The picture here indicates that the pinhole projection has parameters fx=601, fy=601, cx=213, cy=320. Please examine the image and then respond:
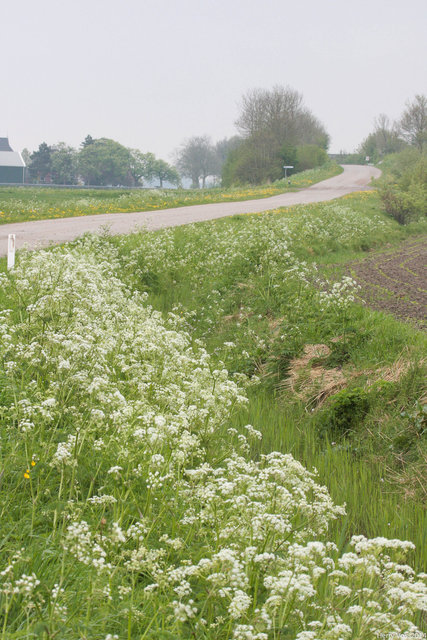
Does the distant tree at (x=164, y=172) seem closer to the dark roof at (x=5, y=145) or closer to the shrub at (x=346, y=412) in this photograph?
the dark roof at (x=5, y=145)

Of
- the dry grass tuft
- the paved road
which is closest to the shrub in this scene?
the dry grass tuft

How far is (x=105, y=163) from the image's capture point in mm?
103250

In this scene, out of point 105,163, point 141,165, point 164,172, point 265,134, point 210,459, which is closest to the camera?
point 210,459

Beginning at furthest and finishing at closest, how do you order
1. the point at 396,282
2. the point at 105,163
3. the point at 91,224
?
1. the point at 105,163
2. the point at 91,224
3. the point at 396,282

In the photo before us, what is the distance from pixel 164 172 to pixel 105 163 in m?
17.2

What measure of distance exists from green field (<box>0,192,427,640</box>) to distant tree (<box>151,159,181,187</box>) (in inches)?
4187

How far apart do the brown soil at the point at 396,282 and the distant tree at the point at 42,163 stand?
306 feet

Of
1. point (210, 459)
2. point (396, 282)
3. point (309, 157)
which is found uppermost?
point (309, 157)

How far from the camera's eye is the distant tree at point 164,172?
115938 mm

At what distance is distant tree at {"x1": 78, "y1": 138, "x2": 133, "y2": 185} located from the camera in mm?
101938

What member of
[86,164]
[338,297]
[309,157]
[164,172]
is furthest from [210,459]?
[164,172]

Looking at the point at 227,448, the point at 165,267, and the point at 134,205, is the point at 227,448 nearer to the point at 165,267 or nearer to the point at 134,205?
the point at 165,267

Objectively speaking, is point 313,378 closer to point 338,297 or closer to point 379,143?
point 338,297

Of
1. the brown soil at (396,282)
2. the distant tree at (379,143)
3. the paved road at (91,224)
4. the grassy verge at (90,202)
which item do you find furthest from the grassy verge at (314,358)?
the distant tree at (379,143)
